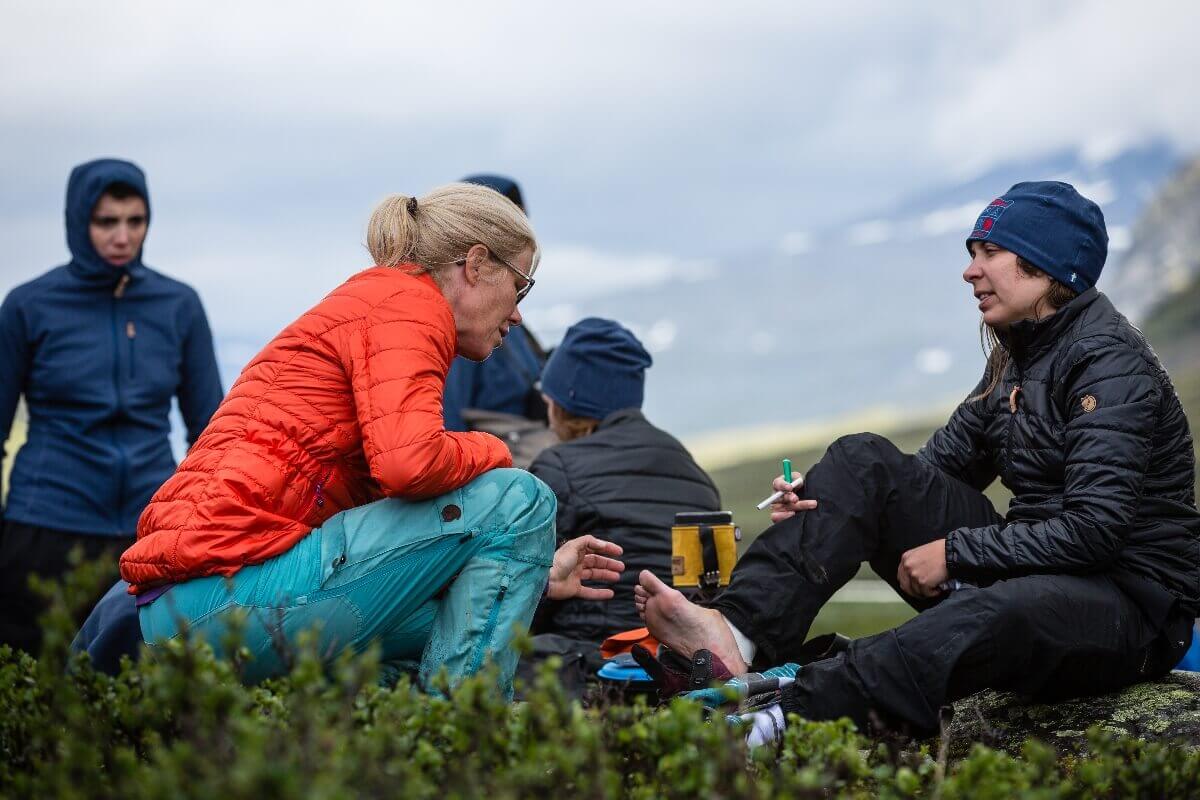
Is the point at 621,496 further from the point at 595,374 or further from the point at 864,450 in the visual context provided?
the point at 864,450

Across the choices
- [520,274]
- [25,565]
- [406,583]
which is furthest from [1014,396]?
[25,565]

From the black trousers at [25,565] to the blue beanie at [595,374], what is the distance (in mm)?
2570

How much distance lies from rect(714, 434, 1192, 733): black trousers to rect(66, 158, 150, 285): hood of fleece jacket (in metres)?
4.33

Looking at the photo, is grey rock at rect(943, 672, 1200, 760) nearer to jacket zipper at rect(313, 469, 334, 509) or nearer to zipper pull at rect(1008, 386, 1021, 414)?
zipper pull at rect(1008, 386, 1021, 414)

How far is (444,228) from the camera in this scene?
14.0 ft

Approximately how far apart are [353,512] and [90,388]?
370cm

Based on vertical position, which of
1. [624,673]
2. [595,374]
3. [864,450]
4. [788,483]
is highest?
[595,374]

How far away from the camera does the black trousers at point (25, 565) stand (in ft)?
22.2

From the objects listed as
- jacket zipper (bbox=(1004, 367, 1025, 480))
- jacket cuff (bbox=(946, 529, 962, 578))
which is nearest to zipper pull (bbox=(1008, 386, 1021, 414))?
jacket zipper (bbox=(1004, 367, 1025, 480))

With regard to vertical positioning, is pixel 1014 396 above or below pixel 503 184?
below

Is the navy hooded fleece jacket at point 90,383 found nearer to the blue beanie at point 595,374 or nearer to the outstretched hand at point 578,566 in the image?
the blue beanie at point 595,374

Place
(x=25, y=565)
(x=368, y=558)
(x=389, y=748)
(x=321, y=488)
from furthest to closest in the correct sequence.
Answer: (x=25, y=565) → (x=321, y=488) → (x=368, y=558) → (x=389, y=748)

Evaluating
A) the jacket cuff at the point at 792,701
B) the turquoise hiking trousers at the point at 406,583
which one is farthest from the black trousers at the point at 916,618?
the turquoise hiking trousers at the point at 406,583

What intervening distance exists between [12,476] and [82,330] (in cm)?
85
